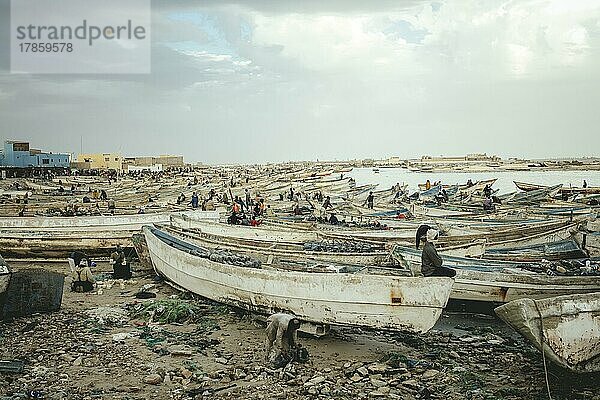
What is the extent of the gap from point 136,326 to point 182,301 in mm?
1502

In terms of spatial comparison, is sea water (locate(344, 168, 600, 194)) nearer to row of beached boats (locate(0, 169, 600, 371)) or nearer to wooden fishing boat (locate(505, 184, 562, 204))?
wooden fishing boat (locate(505, 184, 562, 204))

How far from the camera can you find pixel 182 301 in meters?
10.6

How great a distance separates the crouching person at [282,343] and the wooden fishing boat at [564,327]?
2.78 m

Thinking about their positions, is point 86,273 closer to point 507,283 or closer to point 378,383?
point 378,383

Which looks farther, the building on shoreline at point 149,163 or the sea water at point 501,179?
the building on shoreline at point 149,163

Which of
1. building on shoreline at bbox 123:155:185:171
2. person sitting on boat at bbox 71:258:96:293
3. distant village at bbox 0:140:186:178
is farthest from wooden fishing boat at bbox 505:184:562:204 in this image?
building on shoreline at bbox 123:155:185:171

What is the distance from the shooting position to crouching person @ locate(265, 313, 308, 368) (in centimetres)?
748

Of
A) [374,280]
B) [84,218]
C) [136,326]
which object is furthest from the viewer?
[84,218]

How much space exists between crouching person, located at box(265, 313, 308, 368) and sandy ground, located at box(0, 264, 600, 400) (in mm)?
148

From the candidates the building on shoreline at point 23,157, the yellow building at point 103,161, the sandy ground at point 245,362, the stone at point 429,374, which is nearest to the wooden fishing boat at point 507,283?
the sandy ground at point 245,362

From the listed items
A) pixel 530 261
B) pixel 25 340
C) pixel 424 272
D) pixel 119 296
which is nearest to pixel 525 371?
pixel 424 272

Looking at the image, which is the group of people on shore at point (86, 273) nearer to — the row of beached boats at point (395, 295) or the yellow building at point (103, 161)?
the row of beached boats at point (395, 295)

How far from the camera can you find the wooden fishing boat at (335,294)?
7504 mm

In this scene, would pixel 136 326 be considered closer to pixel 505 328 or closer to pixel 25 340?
pixel 25 340
